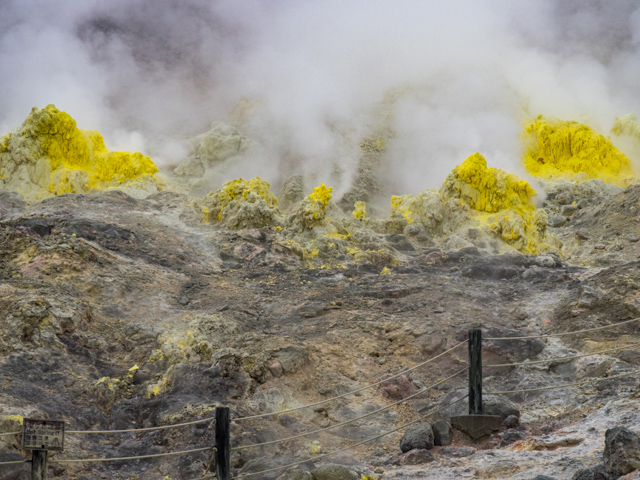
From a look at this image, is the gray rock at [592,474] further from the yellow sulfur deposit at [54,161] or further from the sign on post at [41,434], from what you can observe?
the yellow sulfur deposit at [54,161]

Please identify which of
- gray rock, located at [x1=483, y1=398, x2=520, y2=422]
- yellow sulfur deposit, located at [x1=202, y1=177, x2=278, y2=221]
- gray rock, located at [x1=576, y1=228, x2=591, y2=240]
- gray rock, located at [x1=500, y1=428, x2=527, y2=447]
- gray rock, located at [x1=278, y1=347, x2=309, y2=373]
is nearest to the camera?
gray rock, located at [x1=500, y1=428, x2=527, y2=447]

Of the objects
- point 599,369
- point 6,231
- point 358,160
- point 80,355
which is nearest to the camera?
point 599,369

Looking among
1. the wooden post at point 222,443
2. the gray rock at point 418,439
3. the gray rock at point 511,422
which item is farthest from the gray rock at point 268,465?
the gray rock at point 511,422

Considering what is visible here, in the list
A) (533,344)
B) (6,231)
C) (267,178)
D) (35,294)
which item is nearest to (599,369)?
(533,344)

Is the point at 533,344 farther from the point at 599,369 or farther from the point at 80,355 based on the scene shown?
the point at 80,355

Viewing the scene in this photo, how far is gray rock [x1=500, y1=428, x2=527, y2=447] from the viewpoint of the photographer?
5.43 metres

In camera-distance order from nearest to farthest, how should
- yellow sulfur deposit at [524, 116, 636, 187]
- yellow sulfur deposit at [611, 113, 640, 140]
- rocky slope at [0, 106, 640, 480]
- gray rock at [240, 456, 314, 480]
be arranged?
gray rock at [240, 456, 314, 480]
rocky slope at [0, 106, 640, 480]
yellow sulfur deposit at [524, 116, 636, 187]
yellow sulfur deposit at [611, 113, 640, 140]

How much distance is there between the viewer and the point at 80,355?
24.4ft

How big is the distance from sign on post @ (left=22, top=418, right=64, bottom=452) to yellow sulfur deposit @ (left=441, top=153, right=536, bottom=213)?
12279mm

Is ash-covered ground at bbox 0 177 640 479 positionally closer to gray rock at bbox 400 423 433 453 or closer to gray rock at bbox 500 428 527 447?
gray rock at bbox 500 428 527 447

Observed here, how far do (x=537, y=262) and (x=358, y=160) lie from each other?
34.3ft

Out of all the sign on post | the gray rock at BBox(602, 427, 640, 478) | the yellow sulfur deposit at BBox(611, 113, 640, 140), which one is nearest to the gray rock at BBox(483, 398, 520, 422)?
the gray rock at BBox(602, 427, 640, 478)

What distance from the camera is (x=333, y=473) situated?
4898 millimetres

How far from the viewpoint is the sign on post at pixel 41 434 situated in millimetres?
3963
